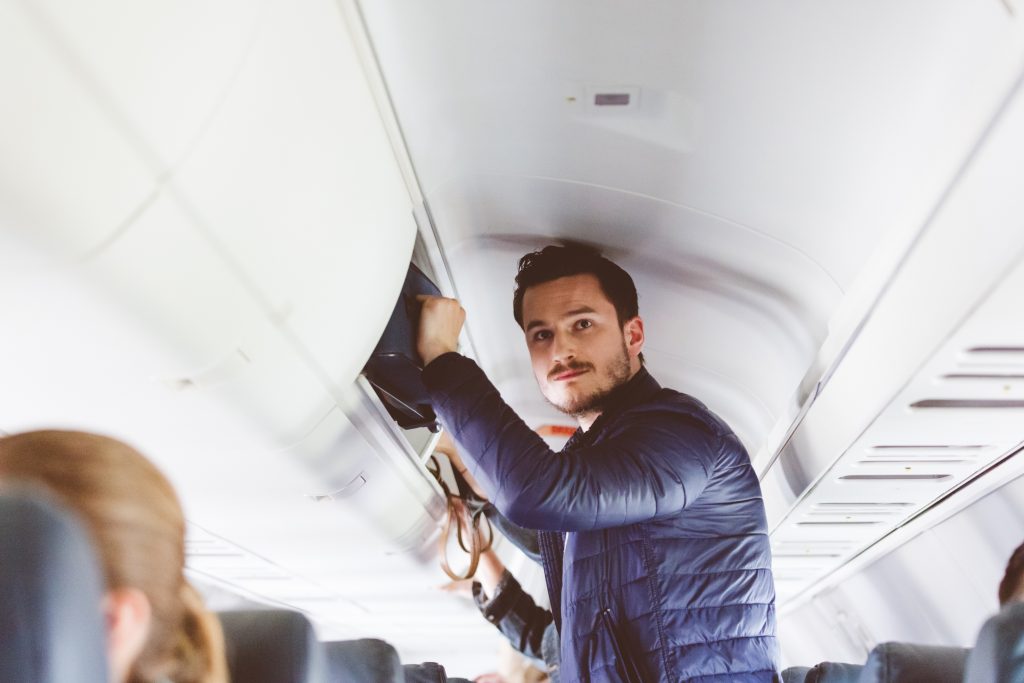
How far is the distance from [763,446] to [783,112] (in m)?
1.89

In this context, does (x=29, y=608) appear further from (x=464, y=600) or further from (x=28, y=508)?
(x=464, y=600)

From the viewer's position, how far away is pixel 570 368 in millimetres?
2580

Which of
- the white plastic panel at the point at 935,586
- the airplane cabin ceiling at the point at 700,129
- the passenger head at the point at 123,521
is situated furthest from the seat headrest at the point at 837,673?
the passenger head at the point at 123,521

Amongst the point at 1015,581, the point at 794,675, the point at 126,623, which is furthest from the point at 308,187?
the point at 794,675

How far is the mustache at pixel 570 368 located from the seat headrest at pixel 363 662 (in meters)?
1.01

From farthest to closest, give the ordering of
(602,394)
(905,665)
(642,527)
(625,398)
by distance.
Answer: (602,394) → (625,398) → (642,527) → (905,665)

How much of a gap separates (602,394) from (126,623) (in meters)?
1.69

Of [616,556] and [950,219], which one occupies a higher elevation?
[950,219]

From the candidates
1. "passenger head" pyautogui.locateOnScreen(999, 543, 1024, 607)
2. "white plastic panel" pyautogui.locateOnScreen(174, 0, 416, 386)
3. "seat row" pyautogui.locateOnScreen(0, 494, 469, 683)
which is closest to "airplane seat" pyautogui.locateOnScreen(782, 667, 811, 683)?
"passenger head" pyautogui.locateOnScreen(999, 543, 1024, 607)

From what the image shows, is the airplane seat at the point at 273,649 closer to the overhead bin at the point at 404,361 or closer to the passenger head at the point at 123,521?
the passenger head at the point at 123,521

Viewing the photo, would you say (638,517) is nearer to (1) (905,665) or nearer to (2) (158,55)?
(1) (905,665)

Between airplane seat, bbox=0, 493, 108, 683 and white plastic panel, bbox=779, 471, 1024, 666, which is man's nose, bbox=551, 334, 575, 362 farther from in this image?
white plastic panel, bbox=779, 471, 1024, 666

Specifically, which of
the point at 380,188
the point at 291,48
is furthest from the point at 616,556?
the point at 291,48

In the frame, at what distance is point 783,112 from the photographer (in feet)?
6.10
